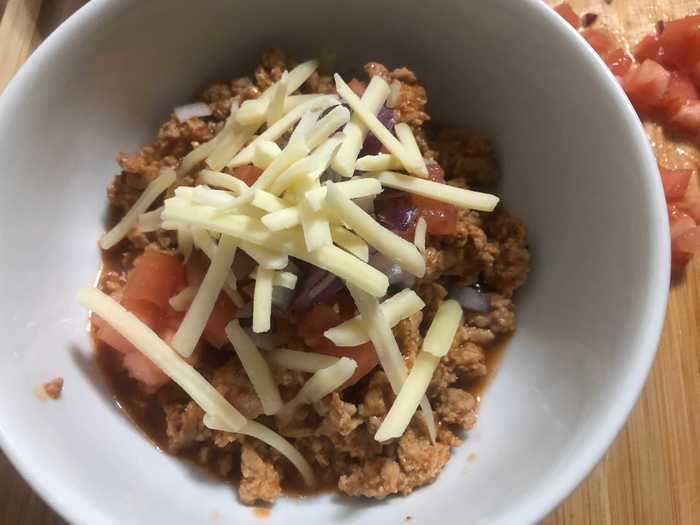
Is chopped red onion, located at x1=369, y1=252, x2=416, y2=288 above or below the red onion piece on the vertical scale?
below

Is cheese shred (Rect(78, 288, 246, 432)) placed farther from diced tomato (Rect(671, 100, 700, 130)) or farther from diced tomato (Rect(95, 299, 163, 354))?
diced tomato (Rect(671, 100, 700, 130))

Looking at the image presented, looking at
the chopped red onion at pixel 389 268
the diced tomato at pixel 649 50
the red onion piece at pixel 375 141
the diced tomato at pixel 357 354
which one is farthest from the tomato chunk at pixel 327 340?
the diced tomato at pixel 649 50

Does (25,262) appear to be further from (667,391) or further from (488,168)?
(667,391)

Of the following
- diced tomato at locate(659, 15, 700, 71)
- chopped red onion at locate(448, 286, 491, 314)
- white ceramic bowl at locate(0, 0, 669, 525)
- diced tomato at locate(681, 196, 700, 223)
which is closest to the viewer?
white ceramic bowl at locate(0, 0, 669, 525)

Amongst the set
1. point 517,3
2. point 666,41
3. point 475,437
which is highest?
point 517,3

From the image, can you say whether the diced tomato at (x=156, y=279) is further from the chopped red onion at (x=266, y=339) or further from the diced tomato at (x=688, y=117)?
the diced tomato at (x=688, y=117)

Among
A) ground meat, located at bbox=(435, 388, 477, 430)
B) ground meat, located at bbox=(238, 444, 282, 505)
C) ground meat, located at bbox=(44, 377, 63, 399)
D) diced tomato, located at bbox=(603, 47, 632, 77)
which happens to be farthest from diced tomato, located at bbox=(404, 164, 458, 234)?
ground meat, located at bbox=(44, 377, 63, 399)

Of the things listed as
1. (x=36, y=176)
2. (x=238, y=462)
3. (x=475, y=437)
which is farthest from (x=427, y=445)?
(x=36, y=176)

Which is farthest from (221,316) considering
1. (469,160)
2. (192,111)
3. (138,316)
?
(469,160)
